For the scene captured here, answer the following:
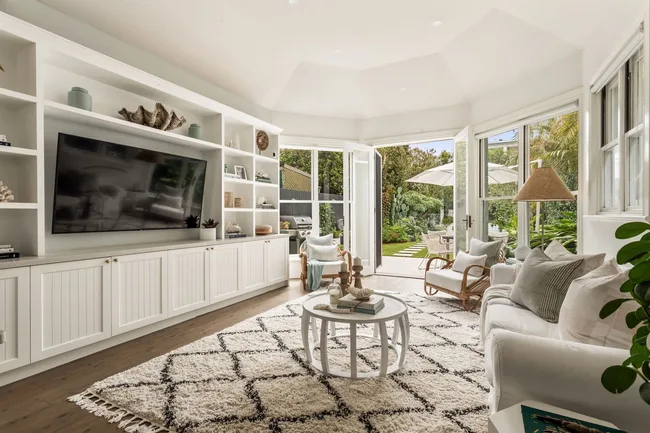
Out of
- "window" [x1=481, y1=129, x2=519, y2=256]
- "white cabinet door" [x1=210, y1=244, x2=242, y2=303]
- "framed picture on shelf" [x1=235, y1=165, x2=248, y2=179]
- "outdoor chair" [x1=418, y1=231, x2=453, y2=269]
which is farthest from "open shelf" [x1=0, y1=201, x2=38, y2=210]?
"outdoor chair" [x1=418, y1=231, x2=453, y2=269]

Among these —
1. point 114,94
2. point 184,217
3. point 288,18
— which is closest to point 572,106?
point 288,18

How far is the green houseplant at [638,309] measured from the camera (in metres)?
0.82

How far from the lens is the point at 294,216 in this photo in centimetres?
609

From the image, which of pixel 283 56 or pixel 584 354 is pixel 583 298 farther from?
pixel 283 56

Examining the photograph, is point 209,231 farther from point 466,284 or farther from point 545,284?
point 545,284

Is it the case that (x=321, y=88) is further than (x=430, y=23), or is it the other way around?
(x=321, y=88)

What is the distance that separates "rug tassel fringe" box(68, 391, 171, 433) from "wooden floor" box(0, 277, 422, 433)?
0.03m

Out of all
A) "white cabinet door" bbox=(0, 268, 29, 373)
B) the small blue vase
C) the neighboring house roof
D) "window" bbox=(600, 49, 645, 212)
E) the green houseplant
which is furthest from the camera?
the neighboring house roof

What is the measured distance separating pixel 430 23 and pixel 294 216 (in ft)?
11.5

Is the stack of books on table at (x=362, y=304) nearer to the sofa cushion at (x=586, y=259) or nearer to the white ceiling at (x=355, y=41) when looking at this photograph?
the sofa cushion at (x=586, y=259)

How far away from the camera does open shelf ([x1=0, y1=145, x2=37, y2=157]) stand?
2.35 metres

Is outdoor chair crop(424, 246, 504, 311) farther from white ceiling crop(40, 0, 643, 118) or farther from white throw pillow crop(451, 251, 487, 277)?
white ceiling crop(40, 0, 643, 118)

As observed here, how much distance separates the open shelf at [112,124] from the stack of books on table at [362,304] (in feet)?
8.32

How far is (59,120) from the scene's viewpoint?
2.94 m
